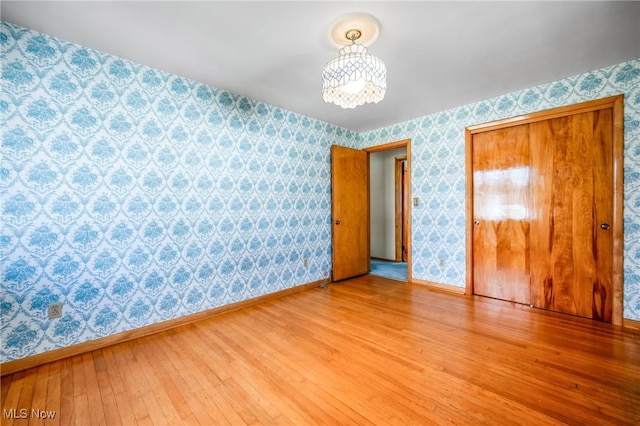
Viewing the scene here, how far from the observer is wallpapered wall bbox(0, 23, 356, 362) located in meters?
1.91

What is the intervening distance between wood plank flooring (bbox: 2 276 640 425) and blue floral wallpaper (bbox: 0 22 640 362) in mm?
439

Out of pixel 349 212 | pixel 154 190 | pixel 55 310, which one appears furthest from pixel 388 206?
pixel 55 310

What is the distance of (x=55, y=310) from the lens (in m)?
2.03

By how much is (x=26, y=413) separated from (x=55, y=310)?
29.6 inches

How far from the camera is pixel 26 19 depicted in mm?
1841

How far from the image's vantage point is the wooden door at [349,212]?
411 centimetres

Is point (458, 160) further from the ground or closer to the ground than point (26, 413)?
further from the ground

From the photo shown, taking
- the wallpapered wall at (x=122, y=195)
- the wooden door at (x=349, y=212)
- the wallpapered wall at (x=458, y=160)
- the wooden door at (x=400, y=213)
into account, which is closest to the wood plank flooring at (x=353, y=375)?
the wallpapered wall at (x=122, y=195)

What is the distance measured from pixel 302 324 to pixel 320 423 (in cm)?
123

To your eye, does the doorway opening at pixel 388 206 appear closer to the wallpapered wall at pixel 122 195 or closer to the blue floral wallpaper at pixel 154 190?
the blue floral wallpaper at pixel 154 190

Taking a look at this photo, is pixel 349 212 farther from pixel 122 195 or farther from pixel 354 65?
pixel 122 195

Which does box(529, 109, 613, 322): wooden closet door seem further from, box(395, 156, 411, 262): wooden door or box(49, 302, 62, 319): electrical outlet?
box(49, 302, 62, 319): electrical outlet

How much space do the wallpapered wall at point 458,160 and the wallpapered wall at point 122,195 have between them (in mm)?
2002

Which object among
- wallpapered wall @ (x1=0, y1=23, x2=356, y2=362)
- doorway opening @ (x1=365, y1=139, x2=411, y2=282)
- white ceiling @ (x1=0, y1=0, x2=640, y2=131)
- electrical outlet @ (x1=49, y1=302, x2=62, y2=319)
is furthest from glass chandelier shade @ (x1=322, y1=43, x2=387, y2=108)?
doorway opening @ (x1=365, y1=139, x2=411, y2=282)
